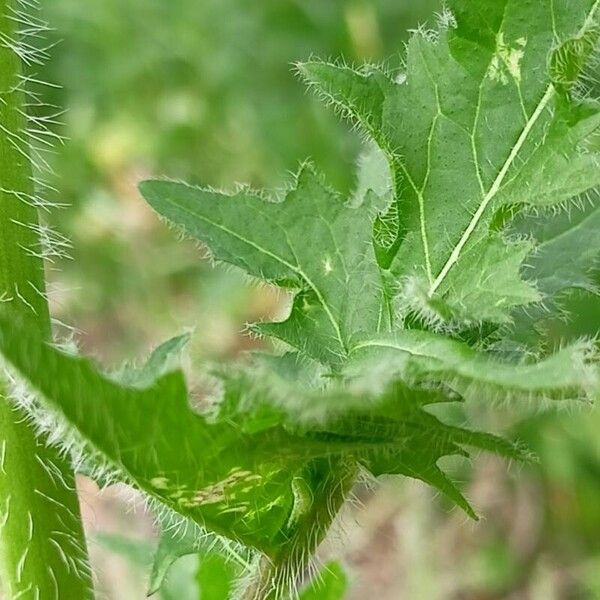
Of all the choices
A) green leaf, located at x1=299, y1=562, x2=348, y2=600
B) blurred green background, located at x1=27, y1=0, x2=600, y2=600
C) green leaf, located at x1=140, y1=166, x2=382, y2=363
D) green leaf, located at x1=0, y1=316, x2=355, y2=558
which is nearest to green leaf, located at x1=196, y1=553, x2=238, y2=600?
green leaf, located at x1=299, y1=562, x2=348, y2=600

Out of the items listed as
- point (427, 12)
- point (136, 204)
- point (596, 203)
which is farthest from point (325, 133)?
point (596, 203)

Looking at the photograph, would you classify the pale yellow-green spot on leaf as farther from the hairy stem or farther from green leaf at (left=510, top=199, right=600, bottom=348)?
green leaf at (left=510, top=199, right=600, bottom=348)

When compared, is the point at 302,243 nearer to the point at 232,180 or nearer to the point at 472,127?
the point at 472,127

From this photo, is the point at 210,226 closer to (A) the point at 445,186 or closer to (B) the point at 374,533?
(A) the point at 445,186

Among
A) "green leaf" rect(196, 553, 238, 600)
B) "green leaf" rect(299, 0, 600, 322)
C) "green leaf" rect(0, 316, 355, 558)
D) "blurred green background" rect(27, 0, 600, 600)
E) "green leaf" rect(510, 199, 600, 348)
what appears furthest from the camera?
"blurred green background" rect(27, 0, 600, 600)

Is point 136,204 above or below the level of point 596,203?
below

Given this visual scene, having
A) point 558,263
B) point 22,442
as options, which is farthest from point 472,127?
point 22,442
